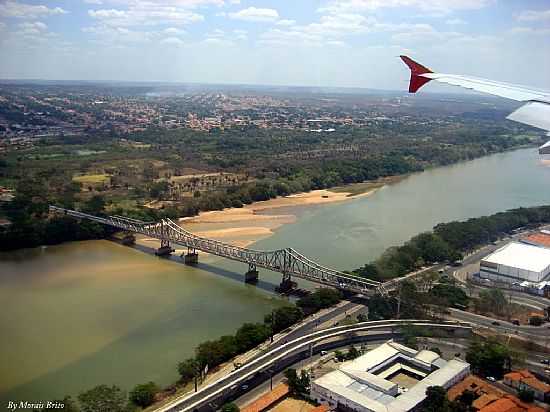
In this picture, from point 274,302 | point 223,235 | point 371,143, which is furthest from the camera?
point 371,143

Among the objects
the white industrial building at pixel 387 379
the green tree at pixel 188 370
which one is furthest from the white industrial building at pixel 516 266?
the green tree at pixel 188 370

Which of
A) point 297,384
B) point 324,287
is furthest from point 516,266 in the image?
point 297,384

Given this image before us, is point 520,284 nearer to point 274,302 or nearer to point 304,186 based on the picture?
point 274,302

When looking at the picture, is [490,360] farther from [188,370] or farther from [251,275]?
[251,275]

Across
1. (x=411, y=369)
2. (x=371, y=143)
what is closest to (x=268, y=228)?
(x=411, y=369)

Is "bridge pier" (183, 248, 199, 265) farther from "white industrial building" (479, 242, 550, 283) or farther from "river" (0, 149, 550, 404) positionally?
"white industrial building" (479, 242, 550, 283)

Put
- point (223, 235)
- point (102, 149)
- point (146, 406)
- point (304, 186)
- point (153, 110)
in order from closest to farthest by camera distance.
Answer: point (146, 406)
point (223, 235)
point (304, 186)
point (102, 149)
point (153, 110)
